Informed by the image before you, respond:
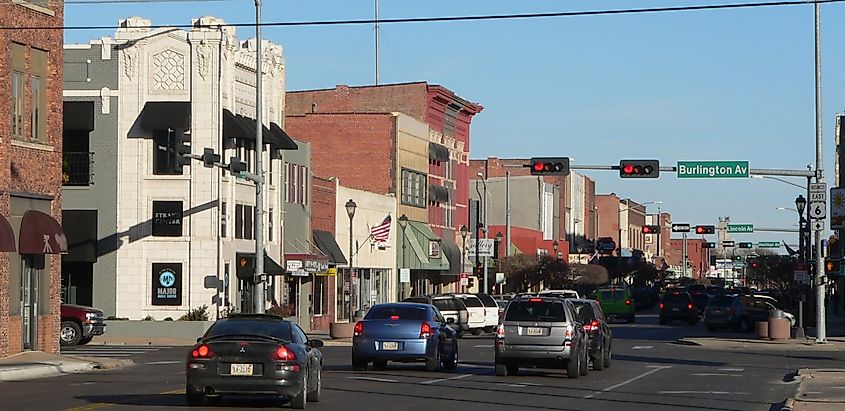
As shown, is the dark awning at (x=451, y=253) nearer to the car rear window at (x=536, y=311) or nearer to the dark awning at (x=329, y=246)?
the dark awning at (x=329, y=246)

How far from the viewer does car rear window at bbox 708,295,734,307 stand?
205 feet

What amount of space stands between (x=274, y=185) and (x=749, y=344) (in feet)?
69.8

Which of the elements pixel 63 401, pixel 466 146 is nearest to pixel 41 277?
pixel 63 401

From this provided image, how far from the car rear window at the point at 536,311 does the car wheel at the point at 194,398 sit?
404 inches

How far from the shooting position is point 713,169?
4878 centimetres

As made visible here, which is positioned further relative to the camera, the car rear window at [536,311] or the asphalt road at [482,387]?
the car rear window at [536,311]

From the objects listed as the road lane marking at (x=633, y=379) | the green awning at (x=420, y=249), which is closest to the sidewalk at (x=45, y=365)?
the road lane marking at (x=633, y=379)

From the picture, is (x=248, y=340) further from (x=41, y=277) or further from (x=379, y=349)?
(x=41, y=277)

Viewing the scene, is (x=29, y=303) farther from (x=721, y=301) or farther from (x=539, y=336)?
(x=721, y=301)

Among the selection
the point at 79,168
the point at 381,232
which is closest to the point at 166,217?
the point at 79,168

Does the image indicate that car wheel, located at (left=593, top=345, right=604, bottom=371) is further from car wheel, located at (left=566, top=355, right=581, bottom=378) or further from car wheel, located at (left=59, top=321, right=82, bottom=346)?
car wheel, located at (left=59, top=321, right=82, bottom=346)

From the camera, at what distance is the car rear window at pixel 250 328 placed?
827 inches

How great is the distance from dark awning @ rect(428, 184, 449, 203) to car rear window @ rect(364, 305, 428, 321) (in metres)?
52.1

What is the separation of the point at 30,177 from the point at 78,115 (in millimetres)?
18897
